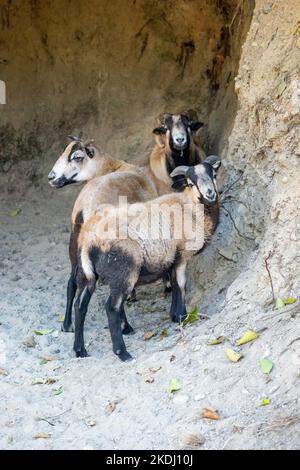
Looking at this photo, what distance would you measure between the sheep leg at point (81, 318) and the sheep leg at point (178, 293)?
828mm

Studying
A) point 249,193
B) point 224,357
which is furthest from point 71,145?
point 224,357

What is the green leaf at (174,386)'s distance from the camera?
6.24m

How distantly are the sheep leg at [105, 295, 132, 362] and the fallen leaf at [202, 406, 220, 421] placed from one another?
1508mm

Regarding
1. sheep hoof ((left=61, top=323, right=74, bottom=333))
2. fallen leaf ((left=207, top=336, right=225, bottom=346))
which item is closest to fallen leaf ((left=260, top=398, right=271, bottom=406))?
→ fallen leaf ((left=207, top=336, right=225, bottom=346))

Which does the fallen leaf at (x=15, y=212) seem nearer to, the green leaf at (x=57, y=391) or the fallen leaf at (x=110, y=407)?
the green leaf at (x=57, y=391)

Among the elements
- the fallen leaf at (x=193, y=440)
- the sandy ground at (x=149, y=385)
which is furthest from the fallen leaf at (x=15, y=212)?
the fallen leaf at (x=193, y=440)

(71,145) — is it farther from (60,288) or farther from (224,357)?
(224,357)

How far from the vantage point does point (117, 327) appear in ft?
23.9

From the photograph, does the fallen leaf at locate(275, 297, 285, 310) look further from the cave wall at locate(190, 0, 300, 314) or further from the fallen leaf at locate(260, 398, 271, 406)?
the fallen leaf at locate(260, 398, 271, 406)

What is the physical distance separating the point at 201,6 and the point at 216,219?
Answer: 3284 mm

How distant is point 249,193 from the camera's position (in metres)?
7.99

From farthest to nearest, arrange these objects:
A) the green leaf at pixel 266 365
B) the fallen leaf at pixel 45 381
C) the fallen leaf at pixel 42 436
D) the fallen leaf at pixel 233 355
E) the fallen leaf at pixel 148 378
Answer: the fallen leaf at pixel 45 381, the fallen leaf at pixel 148 378, the fallen leaf at pixel 233 355, the fallen leaf at pixel 42 436, the green leaf at pixel 266 365

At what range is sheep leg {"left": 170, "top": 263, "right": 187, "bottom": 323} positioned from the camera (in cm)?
780
